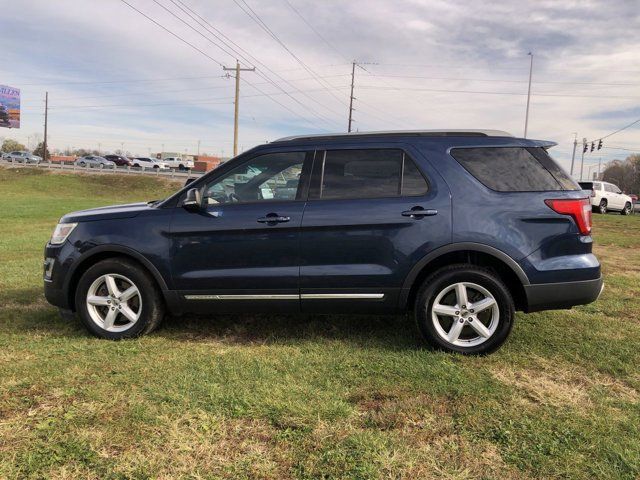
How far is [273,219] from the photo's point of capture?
158 inches

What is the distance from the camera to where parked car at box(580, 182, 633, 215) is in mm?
24266

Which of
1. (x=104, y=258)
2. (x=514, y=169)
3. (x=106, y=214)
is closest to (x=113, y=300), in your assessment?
(x=104, y=258)

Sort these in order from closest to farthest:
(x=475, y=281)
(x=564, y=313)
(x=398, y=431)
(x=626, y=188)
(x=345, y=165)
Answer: (x=398, y=431), (x=475, y=281), (x=345, y=165), (x=564, y=313), (x=626, y=188)

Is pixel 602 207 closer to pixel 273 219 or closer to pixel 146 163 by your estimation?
pixel 273 219

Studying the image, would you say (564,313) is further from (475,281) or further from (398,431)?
(398,431)

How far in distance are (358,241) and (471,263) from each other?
963 millimetres

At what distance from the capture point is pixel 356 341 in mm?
4250

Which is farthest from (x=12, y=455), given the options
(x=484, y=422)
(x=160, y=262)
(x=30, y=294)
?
(x=30, y=294)

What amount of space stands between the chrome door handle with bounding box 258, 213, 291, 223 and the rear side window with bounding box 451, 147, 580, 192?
1.49 m

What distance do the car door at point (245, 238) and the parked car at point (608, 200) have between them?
23925 mm

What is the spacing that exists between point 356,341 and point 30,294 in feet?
13.3

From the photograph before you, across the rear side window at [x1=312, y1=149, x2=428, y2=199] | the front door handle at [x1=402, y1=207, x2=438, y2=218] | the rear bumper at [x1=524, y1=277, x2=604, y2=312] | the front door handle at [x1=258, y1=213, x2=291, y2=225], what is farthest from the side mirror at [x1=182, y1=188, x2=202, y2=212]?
the rear bumper at [x1=524, y1=277, x2=604, y2=312]

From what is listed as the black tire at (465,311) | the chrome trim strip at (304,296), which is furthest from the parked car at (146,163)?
the black tire at (465,311)

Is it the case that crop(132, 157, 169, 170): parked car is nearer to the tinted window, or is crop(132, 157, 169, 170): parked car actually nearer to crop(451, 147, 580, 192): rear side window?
the tinted window
